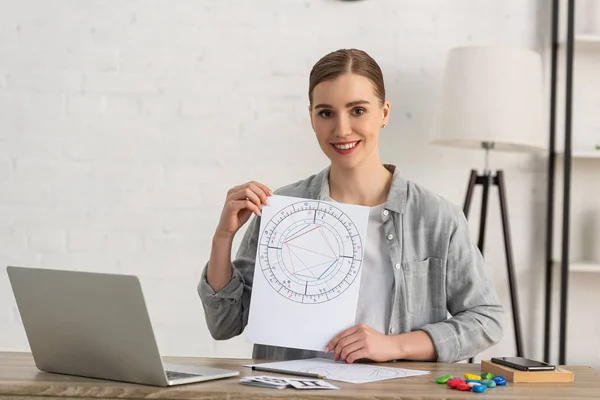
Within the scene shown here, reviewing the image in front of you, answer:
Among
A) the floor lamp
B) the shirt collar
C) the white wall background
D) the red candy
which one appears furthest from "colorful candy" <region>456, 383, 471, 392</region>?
the white wall background

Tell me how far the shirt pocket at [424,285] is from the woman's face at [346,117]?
0.27 meters

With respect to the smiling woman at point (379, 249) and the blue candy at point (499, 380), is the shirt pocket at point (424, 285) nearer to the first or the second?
the smiling woman at point (379, 249)

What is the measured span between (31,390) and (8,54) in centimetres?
213

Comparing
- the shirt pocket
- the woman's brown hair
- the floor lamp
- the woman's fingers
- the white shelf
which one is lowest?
the shirt pocket

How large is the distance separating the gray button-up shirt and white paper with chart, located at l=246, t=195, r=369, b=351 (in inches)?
6.2

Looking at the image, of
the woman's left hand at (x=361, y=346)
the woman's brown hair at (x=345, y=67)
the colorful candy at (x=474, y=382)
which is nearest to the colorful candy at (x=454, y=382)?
the colorful candy at (x=474, y=382)

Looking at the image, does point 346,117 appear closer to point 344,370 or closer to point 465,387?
point 344,370

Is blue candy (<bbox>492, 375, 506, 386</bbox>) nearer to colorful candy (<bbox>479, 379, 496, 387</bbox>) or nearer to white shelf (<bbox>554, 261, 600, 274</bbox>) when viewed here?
colorful candy (<bbox>479, 379, 496, 387</bbox>)

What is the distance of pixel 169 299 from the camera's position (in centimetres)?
318

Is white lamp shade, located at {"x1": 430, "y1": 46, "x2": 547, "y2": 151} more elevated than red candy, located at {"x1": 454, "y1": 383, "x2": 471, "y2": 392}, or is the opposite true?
white lamp shade, located at {"x1": 430, "y1": 46, "x2": 547, "y2": 151}

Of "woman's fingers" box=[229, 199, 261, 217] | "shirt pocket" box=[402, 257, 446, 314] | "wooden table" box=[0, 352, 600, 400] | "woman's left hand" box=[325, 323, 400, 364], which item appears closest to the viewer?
"wooden table" box=[0, 352, 600, 400]

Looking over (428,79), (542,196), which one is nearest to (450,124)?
(428,79)

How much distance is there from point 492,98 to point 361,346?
139 cm

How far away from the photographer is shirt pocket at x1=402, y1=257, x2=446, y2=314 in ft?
6.09
